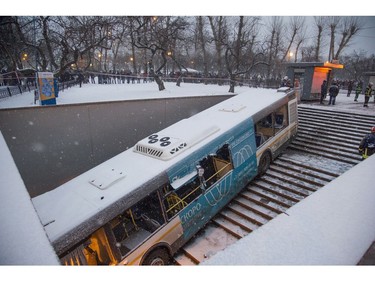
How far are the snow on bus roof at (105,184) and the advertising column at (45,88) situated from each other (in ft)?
26.5

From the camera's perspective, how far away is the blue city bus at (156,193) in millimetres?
4477

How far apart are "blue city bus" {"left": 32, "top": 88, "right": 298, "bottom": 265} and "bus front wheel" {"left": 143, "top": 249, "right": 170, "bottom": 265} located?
0.02m

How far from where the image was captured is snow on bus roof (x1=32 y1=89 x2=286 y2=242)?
4.42 m

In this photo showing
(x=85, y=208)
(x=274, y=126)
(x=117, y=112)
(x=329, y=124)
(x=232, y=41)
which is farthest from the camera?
(x=232, y=41)

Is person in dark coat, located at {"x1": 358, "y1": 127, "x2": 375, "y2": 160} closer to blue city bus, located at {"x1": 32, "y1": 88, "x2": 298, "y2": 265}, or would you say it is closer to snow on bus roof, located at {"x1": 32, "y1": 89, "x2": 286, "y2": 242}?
blue city bus, located at {"x1": 32, "y1": 88, "x2": 298, "y2": 265}

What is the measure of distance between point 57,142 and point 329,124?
1191cm

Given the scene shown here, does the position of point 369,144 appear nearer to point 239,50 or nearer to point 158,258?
point 158,258

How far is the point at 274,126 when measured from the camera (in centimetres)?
881

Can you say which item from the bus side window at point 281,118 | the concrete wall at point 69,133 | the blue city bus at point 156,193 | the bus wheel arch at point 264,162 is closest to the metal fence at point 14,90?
the concrete wall at point 69,133

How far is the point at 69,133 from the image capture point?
354 inches

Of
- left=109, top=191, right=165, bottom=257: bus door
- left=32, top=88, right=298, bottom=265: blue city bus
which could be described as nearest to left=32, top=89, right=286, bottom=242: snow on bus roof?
left=32, top=88, right=298, bottom=265: blue city bus

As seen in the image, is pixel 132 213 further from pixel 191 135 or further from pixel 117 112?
pixel 117 112

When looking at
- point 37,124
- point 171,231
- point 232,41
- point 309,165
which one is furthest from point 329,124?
point 232,41

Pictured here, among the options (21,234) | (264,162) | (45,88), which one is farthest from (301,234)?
(45,88)
